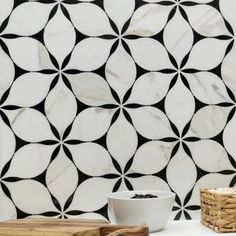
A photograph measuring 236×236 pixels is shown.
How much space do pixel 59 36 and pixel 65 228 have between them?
1.96 feet

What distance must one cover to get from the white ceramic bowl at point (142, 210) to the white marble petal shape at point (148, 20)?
46 cm

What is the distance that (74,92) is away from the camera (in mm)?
1272

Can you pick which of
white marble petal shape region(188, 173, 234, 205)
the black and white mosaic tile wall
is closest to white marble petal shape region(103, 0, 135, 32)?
the black and white mosaic tile wall

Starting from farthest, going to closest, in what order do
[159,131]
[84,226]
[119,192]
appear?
[159,131] → [119,192] → [84,226]

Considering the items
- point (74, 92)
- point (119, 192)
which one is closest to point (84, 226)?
point (119, 192)

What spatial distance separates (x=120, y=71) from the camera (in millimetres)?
1291

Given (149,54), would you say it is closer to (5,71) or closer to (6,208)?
(5,71)

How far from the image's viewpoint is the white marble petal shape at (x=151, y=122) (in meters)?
1.29

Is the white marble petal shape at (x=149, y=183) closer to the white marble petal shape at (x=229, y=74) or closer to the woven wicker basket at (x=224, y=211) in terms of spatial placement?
the woven wicker basket at (x=224, y=211)

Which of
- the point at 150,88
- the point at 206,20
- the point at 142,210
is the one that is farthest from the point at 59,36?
the point at 142,210

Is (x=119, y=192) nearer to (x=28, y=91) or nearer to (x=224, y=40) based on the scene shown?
(x=28, y=91)

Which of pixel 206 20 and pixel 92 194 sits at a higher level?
pixel 206 20

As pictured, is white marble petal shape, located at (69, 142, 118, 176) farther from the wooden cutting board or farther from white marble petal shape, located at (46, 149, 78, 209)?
the wooden cutting board

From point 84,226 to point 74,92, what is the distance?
470mm
